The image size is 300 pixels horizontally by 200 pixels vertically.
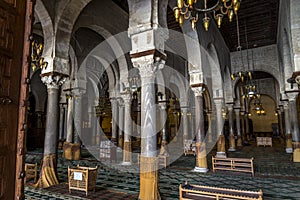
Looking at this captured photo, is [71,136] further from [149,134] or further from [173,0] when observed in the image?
[173,0]

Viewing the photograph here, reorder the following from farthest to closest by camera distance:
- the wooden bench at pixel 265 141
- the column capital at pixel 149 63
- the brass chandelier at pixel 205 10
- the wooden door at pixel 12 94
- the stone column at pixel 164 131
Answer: the wooden bench at pixel 265 141 < the stone column at pixel 164 131 < the column capital at pixel 149 63 < the brass chandelier at pixel 205 10 < the wooden door at pixel 12 94

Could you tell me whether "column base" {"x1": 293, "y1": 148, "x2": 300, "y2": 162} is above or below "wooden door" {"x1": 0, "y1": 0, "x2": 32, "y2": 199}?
below

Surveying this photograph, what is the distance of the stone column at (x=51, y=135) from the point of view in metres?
6.27

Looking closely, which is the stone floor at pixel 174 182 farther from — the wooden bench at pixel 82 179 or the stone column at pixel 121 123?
the stone column at pixel 121 123

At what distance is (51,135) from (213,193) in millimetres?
5151

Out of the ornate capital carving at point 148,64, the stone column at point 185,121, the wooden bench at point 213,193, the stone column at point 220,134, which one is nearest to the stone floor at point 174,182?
the wooden bench at point 213,193

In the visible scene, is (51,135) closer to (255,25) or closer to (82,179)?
(82,179)

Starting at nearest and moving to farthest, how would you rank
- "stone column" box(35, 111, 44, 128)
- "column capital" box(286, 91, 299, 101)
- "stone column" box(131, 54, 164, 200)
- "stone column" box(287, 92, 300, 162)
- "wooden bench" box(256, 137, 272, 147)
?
"stone column" box(131, 54, 164, 200) → "stone column" box(287, 92, 300, 162) → "column capital" box(286, 91, 299, 101) → "wooden bench" box(256, 137, 272, 147) → "stone column" box(35, 111, 44, 128)

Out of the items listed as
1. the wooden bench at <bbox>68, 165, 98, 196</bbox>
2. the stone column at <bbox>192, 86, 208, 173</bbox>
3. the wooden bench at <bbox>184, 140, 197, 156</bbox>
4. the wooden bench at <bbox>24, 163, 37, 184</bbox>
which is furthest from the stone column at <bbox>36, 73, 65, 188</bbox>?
the wooden bench at <bbox>184, 140, 197, 156</bbox>

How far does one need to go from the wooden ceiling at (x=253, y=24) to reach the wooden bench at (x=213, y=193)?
8300 millimetres

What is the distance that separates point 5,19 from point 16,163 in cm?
100

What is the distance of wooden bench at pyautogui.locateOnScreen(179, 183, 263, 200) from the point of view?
3465 mm

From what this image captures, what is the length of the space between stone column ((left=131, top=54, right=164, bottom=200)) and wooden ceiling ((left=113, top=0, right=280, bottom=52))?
5610 millimetres

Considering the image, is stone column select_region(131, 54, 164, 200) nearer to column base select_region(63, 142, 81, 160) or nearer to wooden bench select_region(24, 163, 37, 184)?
wooden bench select_region(24, 163, 37, 184)
